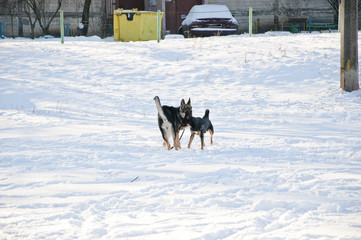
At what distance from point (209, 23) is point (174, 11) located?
7.18 m

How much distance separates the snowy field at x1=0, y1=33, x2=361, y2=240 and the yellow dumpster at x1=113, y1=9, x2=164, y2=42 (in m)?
3.84

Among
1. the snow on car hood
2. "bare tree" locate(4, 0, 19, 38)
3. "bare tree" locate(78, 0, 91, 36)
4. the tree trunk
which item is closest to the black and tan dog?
the snow on car hood

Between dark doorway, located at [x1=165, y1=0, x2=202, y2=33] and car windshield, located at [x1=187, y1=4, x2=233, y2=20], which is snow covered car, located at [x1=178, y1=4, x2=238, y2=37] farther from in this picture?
dark doorway, located at [x1=165, y1=0, x2=202, y2=33]

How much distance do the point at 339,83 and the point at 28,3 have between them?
1922cm

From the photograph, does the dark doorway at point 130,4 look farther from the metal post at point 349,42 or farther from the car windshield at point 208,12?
the metal post at point 349,42

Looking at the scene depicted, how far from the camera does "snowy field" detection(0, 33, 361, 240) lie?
3855 mm

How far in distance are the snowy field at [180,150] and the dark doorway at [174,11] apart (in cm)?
1244

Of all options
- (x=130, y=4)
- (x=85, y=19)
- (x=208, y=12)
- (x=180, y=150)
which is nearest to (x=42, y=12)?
(x=85, y=19)

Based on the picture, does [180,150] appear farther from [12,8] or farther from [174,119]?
[12,8]

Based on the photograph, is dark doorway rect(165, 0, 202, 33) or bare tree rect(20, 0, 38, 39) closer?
bare tree rect(20, 0, 38, 39)

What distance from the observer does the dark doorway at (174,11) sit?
27.4 meters

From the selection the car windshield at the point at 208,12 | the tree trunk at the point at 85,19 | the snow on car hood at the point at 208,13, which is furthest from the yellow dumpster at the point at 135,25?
the tree trunk at the point at 85,19

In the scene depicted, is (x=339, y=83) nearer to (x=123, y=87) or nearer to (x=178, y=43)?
(x=123, y=87)

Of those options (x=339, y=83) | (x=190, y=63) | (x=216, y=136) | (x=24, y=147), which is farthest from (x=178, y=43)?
(x=24, y=147)
